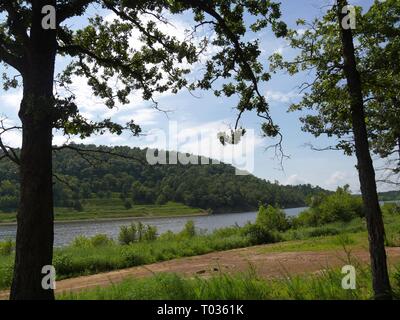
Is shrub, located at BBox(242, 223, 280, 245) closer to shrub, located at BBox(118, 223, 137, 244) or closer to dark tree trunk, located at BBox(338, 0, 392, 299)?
shrub, located at BBox(118, 223, 137, 244)

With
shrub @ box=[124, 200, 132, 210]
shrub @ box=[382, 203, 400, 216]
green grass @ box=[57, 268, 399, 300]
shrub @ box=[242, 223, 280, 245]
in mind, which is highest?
shrub @ box=[124, 200, 132, 210]

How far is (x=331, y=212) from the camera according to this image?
142 feet

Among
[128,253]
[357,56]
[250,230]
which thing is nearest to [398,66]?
[357,56]

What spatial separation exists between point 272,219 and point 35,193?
114 feet

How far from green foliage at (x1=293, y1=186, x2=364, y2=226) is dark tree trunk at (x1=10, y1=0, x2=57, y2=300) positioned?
124 feet

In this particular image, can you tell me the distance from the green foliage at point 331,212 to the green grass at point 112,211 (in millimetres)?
55046

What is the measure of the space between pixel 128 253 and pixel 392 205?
1491 inches

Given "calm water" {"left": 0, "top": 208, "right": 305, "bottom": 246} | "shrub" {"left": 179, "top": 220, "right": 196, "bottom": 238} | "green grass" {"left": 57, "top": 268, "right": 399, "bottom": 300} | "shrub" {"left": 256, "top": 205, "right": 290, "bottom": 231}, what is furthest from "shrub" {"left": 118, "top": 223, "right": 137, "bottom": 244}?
"green grass" {"left": 57, "top": 268, "right": 399, "bottom": 300}

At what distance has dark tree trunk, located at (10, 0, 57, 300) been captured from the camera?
23.1 ft

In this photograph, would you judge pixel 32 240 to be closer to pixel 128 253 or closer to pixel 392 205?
pixel 128 253

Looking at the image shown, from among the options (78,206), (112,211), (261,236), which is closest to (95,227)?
(78,206)

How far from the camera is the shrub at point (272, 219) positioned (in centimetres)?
3972

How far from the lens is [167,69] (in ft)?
34.1
